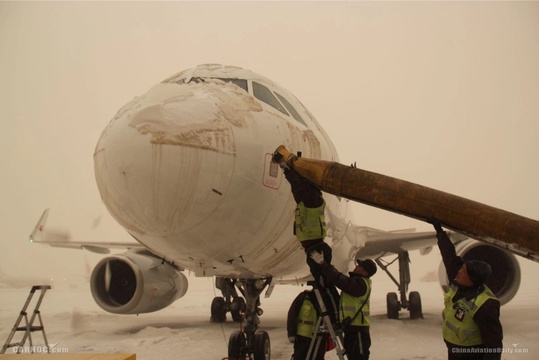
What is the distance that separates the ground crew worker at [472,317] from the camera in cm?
314

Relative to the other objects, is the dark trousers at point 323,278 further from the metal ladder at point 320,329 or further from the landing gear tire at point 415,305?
the landing gear tire at point 415,305

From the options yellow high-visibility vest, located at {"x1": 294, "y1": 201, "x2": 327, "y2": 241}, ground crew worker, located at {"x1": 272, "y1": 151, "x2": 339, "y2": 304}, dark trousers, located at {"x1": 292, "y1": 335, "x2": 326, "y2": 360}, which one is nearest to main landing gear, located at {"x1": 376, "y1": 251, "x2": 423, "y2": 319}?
dark trousers, located at {"x1": 292, "y1": 335, "x2": 326, "y2": 360}

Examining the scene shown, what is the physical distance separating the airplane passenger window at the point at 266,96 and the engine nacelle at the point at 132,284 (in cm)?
457

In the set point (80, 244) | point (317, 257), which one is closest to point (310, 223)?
point (317, 257)

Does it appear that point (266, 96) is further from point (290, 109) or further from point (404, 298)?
point (404, 298)

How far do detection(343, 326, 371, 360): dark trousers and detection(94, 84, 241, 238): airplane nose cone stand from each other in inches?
63.2

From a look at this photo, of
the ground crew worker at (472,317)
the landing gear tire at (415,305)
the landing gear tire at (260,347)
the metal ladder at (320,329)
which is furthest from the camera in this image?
the landing gear tire at (415,305)

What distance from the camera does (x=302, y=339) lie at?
4.05 metres

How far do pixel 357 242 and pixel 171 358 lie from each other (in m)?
3.82

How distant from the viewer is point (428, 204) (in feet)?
11.8

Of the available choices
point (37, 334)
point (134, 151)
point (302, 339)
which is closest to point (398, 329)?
point (302, 339)

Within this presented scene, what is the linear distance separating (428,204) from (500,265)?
6114 millimetres

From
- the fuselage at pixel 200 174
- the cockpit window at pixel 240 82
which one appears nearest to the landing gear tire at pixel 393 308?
the fuselage at pixel 200 174

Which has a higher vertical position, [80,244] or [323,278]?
[323,278]
